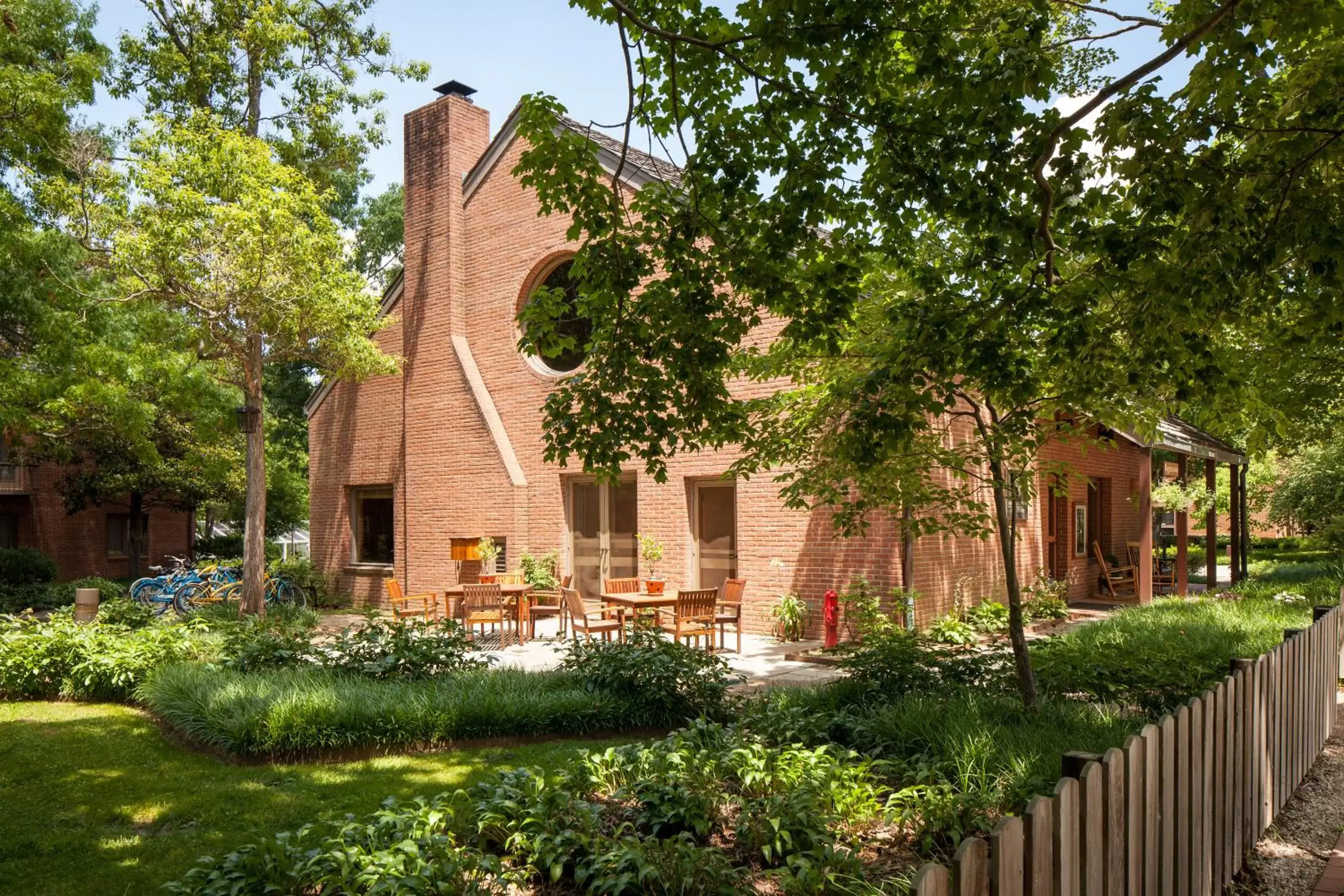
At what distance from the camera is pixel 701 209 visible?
5.47 m

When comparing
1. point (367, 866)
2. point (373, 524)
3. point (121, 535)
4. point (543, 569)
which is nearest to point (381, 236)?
point (121, 535)

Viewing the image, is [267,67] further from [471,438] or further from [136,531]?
[136,531]

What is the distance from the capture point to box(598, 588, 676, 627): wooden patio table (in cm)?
1138

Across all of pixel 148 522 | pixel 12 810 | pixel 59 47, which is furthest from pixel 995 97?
pixel 148 522

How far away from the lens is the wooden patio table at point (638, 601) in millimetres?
11383

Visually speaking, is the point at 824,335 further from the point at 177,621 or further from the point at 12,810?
the point at 177,621

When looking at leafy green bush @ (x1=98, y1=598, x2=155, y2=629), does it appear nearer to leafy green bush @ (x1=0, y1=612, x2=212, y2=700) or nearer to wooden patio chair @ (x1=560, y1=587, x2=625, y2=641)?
leafy green bush @ (x1=0, y1=612, x2=212, y2=700)

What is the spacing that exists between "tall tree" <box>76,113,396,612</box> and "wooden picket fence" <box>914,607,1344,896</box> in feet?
42.7

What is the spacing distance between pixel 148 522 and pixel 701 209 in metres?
29.4

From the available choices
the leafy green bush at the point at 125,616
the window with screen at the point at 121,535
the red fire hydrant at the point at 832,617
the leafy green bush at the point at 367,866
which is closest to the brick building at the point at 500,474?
the red fire hydrant at the point at 832,617

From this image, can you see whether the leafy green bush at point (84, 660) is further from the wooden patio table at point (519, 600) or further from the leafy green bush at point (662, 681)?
the leafy green bush at point (662, 681)

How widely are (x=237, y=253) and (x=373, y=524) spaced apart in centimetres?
798

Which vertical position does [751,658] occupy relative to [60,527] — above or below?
below

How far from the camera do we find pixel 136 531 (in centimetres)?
2680
